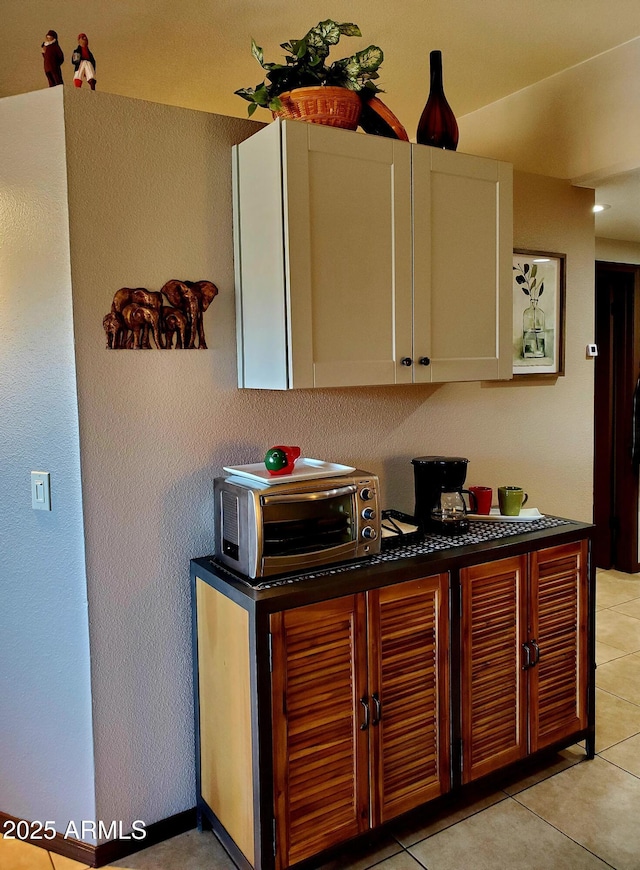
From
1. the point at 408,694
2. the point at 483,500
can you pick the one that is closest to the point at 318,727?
the point at 408,694

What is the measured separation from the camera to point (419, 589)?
2145 millimetres

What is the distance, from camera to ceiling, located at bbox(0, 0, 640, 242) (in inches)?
98.0

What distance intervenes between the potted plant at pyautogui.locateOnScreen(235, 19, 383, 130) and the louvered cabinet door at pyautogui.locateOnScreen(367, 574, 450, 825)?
1.44 metres

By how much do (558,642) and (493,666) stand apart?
1.07ft

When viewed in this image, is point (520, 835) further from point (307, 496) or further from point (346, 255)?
point (346, 255)

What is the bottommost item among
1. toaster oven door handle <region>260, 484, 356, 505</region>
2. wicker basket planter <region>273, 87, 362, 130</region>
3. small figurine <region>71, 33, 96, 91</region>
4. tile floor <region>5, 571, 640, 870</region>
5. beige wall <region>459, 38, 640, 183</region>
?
tile floor <region>5, 571, 640, 870</region>

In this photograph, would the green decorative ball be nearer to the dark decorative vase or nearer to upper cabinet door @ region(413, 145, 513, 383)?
upper cabinet door @ region(413, 145, 513, 383)

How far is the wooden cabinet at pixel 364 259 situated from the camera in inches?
80.0

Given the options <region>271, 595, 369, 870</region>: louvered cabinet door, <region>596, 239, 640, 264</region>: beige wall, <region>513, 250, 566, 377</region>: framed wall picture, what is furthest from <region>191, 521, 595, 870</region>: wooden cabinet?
<region>596, 239, 640, 264</region>: beige wall

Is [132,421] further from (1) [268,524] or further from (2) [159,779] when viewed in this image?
(2) [159,779]

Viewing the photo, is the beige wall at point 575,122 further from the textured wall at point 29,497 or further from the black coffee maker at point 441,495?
the textured wall at point 29,497

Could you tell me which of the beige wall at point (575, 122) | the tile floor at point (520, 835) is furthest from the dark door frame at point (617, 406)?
the tile floor at point (520, 835)

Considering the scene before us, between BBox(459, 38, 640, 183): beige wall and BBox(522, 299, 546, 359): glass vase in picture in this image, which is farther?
BBox(522, 299, 546, 359): glass vase in picture

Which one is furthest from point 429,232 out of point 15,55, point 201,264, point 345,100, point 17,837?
point 17,837
